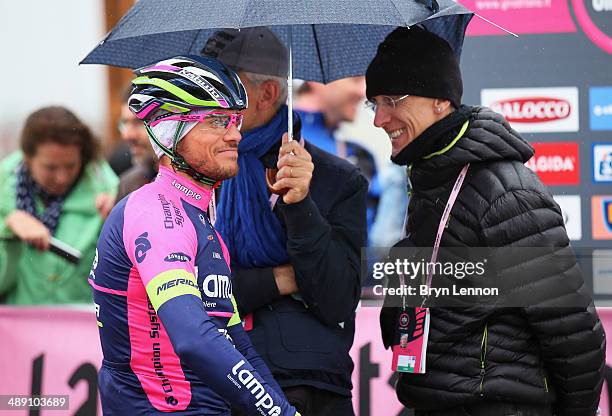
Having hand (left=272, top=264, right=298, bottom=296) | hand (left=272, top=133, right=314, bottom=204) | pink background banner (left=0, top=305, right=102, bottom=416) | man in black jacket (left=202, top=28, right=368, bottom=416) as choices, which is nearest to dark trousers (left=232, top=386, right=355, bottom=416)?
man in black jacket (left=202, top=28, right=368, bottom=416)

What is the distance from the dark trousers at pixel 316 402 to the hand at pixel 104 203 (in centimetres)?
237

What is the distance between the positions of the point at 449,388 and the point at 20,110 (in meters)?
3.51

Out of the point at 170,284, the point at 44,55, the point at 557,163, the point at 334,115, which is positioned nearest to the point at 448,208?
the point at 170,284

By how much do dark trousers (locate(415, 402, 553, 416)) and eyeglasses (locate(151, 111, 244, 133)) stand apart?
4.10 ft

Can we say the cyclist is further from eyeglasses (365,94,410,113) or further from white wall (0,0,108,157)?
white wall (0,0,108,157)

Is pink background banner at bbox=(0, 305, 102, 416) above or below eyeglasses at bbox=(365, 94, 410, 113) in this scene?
below

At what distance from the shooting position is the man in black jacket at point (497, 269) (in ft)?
11.3

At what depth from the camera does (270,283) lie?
3.74m

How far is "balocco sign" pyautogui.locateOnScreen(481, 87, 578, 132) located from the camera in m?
5.00

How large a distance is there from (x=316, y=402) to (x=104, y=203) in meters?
2.46

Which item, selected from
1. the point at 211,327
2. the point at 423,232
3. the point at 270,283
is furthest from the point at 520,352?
the point at 211,327

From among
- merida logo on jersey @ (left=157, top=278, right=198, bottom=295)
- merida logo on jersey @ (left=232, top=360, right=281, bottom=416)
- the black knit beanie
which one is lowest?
merida logo on jersey @ (left=232, top=360, right=281, bottom=416)

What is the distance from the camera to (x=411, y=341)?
370 centimetres

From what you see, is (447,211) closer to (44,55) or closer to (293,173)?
(293,173)
